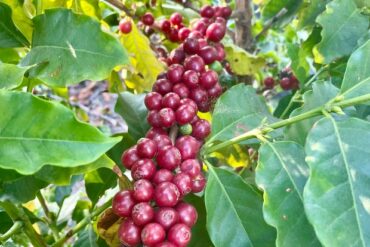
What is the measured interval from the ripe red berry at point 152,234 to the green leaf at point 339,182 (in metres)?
0.24

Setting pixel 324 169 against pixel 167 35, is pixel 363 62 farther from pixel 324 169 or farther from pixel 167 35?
pixel 167 35

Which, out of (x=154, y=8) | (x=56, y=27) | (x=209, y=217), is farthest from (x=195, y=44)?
(x=154, y=8)

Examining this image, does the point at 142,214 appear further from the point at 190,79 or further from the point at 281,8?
the point at 281,8

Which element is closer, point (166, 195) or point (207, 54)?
point (166, 195)

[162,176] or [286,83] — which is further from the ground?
[162,176]

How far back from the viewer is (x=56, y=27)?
100cm

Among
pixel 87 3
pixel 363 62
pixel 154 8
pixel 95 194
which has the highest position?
pixel 363 62

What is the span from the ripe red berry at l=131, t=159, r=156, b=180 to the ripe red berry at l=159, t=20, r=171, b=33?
757mm

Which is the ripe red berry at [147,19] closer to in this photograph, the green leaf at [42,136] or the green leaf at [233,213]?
the green leaf at [233,213]

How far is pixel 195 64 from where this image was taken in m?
1.12

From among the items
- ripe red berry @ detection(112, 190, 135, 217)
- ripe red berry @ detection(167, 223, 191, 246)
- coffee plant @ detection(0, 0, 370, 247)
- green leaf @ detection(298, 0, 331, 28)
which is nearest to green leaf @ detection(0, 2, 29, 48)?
coffee plant @ detection(0, 0, 370, 247)

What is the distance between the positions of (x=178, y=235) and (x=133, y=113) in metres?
0.43

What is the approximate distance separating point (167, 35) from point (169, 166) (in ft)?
2.50

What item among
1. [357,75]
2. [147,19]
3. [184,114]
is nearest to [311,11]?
[147,19]
